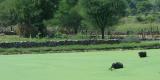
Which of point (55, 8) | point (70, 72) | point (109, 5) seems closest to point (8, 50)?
point (70, 72)

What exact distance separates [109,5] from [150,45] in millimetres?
Result: 19369

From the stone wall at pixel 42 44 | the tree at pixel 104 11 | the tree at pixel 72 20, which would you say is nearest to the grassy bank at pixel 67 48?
the stone wall at pixel 42 44

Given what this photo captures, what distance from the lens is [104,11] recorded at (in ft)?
191

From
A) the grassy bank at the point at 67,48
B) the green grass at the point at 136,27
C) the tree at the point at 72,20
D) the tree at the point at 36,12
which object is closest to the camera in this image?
the grassy bank at the point at 67,48

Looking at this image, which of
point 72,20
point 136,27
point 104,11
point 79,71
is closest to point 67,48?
point 79,71

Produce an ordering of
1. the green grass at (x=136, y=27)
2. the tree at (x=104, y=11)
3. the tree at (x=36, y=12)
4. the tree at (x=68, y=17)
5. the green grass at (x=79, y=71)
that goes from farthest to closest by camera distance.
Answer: the green grass at (x=136, y=27) → the tree at (x=68, y=17) → the tree at (x=36, y=12) → the tree at (x=104, y=11) → the green grass at (x=79, y=71)

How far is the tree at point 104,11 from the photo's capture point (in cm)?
5778

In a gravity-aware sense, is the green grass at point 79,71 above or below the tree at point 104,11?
below

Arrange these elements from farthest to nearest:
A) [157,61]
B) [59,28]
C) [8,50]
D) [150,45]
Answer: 1. [59,28]
2. [150,45]
3. [8,50]
4. [157,61]

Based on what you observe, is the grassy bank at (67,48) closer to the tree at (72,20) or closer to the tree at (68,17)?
the tree at (68,17)

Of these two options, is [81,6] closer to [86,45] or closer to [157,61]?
[86,45]

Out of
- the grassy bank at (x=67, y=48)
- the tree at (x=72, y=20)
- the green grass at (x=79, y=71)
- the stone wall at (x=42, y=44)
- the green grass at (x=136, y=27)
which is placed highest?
the tree at (x=72, y=20)

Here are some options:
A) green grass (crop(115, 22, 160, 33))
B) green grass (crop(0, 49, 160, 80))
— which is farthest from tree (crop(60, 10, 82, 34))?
green grass (crop(0, 49, 160, 80))

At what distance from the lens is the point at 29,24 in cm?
6122
